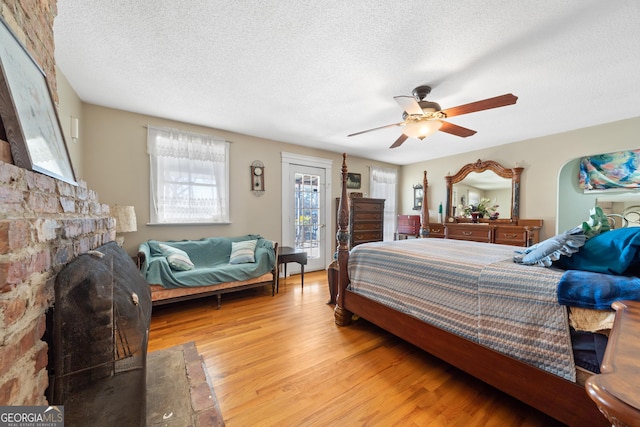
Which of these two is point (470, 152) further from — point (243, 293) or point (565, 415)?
point (243, 293)

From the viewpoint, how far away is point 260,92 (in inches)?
91.9

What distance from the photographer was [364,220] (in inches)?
178

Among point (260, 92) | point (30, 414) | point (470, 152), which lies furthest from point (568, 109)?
point (30, 414)

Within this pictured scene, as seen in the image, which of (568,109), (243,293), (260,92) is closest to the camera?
(260,92)

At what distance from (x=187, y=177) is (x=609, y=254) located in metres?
3.92

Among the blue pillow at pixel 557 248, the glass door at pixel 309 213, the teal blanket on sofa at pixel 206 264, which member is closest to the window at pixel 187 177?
the teal blanket on sofa at pixel 206 264

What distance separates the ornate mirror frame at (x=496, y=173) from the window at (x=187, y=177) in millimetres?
4092

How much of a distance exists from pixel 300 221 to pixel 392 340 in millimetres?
2626

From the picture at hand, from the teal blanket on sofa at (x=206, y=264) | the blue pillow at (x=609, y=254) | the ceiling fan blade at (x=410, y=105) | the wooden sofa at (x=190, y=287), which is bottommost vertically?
→ the wooden sofa at (x=190, y=287)

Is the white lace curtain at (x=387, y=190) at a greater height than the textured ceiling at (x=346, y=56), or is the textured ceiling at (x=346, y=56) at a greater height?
the textured ceiling at (x=346, y=56)

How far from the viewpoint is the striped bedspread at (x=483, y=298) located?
1.19m

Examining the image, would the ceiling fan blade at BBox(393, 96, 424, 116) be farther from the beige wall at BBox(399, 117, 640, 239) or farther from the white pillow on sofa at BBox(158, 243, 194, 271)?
the white pillow on sofa at BBox(158, 243, 194, 271)

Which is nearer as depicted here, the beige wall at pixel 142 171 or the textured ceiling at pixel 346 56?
the textured ceiling at pixel 346 56

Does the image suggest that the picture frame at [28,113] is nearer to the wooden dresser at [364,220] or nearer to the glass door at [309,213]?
the glass door at [309,213]
